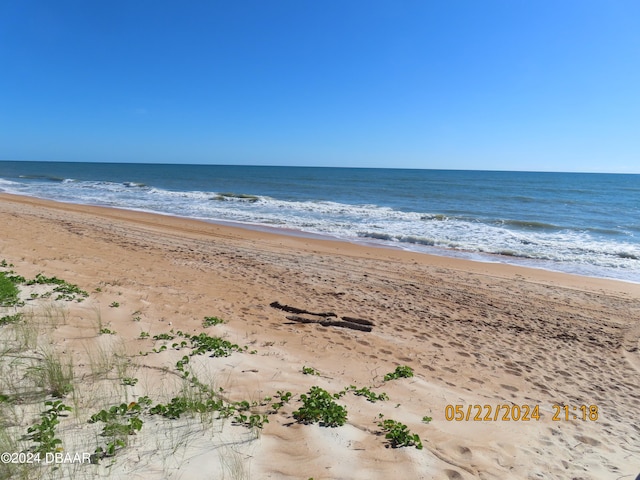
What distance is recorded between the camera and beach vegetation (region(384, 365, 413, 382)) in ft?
15.3

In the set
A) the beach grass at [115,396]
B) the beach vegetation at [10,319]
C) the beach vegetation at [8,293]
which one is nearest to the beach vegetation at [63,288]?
the beach vegetation at [8,293]

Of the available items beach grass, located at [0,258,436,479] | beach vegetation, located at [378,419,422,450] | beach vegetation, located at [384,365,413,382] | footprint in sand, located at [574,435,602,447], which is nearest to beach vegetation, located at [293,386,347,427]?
beach grass, located at [0,258,436,479]

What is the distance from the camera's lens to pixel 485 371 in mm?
5367

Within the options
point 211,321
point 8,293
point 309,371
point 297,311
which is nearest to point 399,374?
point 309,371

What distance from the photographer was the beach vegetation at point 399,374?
468 cm

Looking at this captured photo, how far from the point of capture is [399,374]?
4.77m

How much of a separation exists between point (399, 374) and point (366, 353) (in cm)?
78

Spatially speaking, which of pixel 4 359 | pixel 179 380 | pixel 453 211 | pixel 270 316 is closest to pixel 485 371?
pixel 270 316

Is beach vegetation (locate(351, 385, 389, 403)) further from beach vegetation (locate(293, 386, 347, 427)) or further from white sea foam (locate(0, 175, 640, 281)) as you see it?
white sea foam (locate(0, 175, 640, 281))

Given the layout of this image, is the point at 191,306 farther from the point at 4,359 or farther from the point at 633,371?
the point at 633,371

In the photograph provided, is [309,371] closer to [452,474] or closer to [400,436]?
[400,436]

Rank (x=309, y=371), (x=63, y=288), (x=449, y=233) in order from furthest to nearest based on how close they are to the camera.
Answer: (x=449, y=233), (x=63, y=288), (x=309, y=371)

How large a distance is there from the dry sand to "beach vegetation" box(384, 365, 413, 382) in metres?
0.08

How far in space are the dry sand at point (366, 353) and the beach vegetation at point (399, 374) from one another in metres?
0.08
